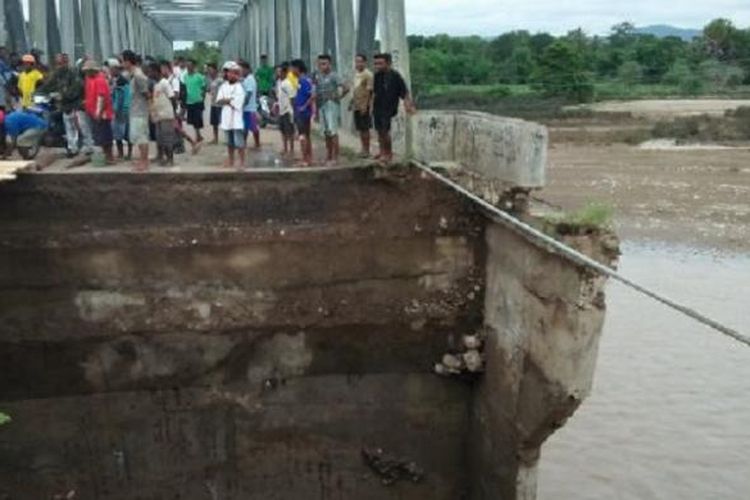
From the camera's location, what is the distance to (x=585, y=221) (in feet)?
26.6

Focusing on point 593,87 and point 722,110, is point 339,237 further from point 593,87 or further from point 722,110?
point 593,87

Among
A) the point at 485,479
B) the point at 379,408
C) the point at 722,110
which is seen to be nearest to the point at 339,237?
the point at 379,408

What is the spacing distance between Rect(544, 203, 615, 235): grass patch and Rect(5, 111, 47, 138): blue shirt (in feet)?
23.8

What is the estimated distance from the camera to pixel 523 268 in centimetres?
871

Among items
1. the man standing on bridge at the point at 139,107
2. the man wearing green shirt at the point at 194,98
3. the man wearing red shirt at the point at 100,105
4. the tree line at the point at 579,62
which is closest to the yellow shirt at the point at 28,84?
the man wearing red shirt at the point at 100,105

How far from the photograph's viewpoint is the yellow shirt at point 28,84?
510 inches

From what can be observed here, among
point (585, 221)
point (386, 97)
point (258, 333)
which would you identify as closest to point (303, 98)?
point (386, 97)

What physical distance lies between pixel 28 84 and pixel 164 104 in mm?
2640

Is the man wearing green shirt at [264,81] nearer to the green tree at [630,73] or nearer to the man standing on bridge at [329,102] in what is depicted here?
the man standing on bridge at [329,102]

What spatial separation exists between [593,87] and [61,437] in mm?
50833

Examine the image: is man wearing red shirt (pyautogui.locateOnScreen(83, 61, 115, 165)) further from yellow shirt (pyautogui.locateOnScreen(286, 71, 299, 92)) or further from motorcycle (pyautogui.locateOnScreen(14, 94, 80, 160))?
yellow shirt (pyautogui.locateOnScreen(286, 71, 299, 92))

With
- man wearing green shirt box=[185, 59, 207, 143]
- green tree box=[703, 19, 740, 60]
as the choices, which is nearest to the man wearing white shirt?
man wearing green shirt box=[185, 59, 207, 143]

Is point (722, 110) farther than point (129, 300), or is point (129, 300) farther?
point (722, 110)

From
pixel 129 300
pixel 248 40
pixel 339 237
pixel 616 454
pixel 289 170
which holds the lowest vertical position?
pixel 616 454
